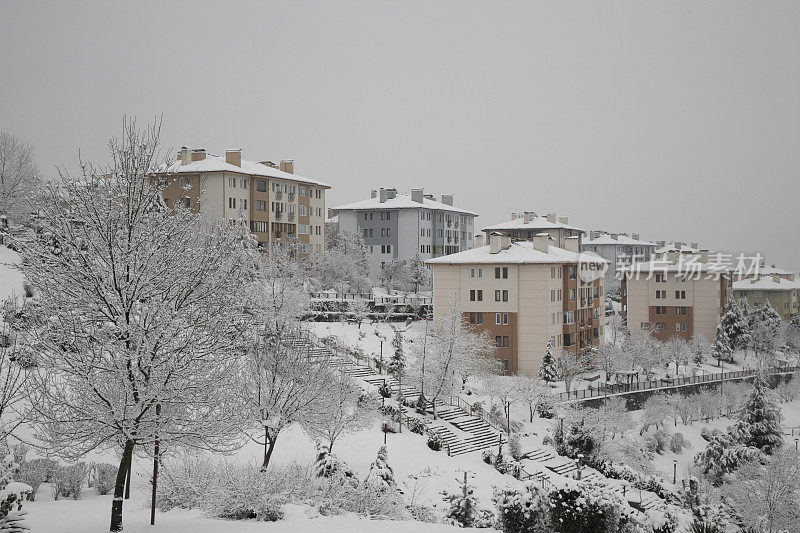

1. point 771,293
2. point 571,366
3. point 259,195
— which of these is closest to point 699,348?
point 571,366

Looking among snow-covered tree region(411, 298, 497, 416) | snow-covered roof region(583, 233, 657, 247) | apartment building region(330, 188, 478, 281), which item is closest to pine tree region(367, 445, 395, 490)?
snow-covered tree region(411, 298, 497, 416)

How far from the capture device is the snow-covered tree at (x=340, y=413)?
85.4 feet

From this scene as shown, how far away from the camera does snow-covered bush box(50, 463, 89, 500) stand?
19453mm

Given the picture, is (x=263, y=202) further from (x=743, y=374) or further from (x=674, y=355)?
(x=743, y=374)

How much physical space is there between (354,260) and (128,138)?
5438 cm

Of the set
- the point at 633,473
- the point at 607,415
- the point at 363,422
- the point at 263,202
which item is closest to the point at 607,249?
the point at 263,202

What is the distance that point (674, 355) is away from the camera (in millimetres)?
59312

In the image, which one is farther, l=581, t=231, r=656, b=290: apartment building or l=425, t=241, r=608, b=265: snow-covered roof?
l=581, t=231, r=656, b=290: apartment building

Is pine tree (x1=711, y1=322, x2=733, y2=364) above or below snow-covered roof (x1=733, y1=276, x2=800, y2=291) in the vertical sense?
below

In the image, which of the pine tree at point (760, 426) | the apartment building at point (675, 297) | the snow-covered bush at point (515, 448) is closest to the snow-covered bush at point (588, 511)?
the snow-covered bush at point (515, 448)

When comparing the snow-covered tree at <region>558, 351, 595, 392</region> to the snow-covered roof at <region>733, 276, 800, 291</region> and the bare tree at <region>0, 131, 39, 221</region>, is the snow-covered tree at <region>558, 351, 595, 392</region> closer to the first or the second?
the bare tree at <region>0, 131, 39, 221</region>

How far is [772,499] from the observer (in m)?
26.6

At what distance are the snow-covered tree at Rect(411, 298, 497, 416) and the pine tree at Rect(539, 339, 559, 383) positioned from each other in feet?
11.8

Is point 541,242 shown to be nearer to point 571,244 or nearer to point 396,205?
point 571,244
